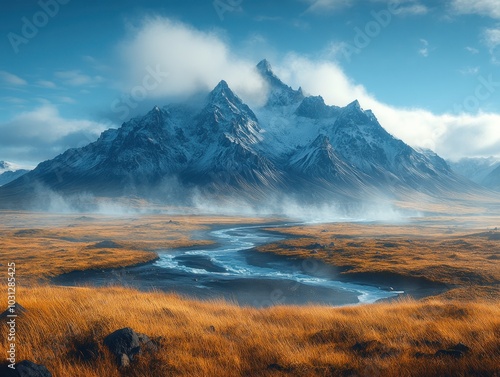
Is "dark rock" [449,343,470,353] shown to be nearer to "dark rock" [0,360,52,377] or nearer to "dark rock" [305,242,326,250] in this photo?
"dark rock" [0,360,52,377]

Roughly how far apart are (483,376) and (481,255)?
65128 mm

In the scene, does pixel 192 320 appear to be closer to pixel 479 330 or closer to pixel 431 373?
pixel 431 373

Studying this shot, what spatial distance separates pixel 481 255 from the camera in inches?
2485

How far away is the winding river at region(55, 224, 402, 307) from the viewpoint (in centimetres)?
3959

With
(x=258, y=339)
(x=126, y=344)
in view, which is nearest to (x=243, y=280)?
(x=258, y=339)

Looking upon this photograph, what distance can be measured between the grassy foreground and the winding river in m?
21.5

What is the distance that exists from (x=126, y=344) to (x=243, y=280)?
1568 inches

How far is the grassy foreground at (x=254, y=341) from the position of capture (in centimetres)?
881

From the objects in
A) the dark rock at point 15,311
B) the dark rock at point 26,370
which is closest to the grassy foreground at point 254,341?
the dark rock at point 15,311

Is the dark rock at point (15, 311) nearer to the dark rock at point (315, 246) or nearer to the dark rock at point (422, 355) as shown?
the dark rock at point (422, 355)

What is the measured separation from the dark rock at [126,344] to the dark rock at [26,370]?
1.56 m

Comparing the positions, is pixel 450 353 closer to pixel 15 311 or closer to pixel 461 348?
pixel 461 348

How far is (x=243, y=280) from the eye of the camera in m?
48.5

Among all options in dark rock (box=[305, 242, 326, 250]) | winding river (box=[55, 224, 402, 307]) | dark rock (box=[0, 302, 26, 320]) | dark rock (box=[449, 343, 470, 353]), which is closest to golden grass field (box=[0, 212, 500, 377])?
dark rock (box=[449, 343, 470, 353])
